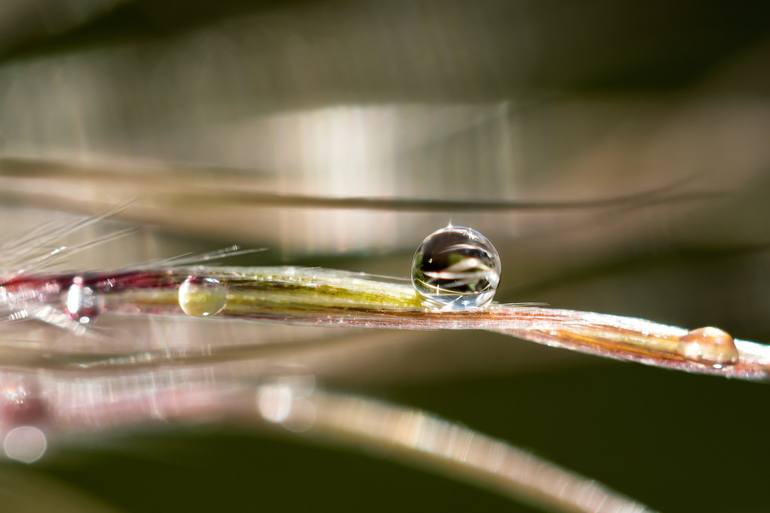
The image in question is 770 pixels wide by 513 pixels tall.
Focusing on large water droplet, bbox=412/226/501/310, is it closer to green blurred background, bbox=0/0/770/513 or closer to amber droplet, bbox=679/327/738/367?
amber droplet, bbox=679/327/738/367

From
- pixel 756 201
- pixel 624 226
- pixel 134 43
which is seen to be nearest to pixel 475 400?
pixel 624 226

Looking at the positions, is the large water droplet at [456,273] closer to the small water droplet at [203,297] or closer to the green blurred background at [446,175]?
the small water droplet at [203,297]

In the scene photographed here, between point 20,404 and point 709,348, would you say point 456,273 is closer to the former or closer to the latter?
point 709,348

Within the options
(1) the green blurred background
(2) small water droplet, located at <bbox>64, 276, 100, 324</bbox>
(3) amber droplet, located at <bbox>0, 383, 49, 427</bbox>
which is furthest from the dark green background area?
(2) small water droplet, located at <bbox>64, 276, 100, 324</bbox>

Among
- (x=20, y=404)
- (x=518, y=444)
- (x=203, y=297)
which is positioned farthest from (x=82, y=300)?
(x=518, y=444)

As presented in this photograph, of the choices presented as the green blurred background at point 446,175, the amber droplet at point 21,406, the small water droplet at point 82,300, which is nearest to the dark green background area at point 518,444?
the green blurred background at point 446,175

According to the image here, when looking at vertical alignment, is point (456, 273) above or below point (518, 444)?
below

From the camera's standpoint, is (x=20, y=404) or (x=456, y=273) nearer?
(x=456, y=273)
